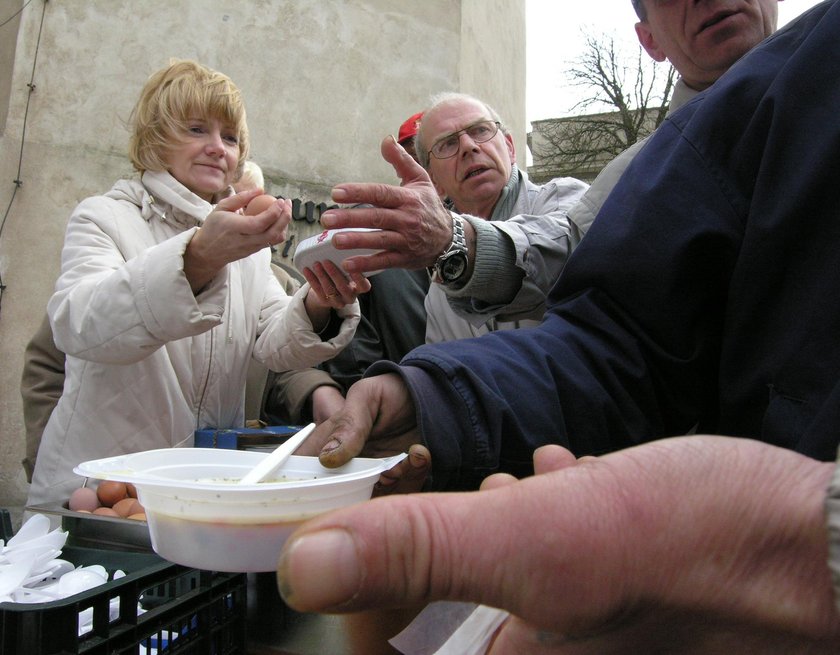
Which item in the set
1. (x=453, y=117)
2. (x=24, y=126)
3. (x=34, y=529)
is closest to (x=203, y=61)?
(x=24, y=126)

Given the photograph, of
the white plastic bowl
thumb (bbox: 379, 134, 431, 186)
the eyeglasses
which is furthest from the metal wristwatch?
the eyeglasses

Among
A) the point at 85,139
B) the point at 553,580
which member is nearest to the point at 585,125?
the point at 85,139

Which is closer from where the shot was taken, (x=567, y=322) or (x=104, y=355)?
(x=567, y=322)

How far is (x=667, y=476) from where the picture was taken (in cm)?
40

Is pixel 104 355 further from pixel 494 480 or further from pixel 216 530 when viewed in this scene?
pixel 494 480

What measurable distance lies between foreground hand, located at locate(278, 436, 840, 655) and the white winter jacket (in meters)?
1.29

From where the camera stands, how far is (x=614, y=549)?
0.39 m

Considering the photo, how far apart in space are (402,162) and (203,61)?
4.17m

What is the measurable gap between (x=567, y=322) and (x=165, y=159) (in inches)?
57.3

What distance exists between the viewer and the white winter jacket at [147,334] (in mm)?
1570

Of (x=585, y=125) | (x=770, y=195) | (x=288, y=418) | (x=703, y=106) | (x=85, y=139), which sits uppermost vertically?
(x=585, y=125)

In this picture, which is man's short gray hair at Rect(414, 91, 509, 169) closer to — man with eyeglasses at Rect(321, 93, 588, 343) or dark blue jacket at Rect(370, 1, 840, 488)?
man with eyeglasses at Rect(321, 93, 588, 343)

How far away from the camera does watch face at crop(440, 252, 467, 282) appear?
1.61 meters

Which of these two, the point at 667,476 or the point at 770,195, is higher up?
the point at 770,195
